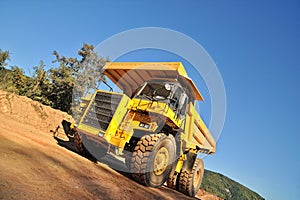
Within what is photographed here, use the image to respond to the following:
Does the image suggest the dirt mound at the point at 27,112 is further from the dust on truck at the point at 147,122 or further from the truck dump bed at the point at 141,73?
the truck dump bed at the point at 141,73

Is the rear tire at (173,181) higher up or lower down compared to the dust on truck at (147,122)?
lower down

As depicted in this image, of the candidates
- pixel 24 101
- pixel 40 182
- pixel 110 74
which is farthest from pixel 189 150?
pixel 24 101

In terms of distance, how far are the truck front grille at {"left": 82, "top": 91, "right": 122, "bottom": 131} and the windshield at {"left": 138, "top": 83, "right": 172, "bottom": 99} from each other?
1141 millimetres

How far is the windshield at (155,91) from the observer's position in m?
6.69

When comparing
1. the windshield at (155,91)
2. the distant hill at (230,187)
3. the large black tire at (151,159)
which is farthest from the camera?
the distant hill at (230,187)

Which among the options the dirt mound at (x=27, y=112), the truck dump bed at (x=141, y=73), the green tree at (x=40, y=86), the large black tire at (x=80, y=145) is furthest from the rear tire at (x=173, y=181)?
the green tree at (x=40, y=86)

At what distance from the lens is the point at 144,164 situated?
509 centimetres

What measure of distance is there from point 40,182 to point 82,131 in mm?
3055

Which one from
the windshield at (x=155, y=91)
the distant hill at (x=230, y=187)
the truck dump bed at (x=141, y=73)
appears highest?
the truck dump bed at (x=141, y=73)

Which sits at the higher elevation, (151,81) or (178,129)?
(151,81)

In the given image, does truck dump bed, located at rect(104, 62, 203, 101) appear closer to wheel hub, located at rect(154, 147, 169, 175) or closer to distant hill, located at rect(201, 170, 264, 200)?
→ wheel hub, located at rect(154, 147, 169, 175)

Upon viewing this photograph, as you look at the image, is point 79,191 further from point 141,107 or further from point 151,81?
point 151,81

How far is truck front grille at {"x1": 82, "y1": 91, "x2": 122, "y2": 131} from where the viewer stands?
5855 millimetres

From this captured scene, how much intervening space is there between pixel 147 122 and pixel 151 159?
3.55 feet
